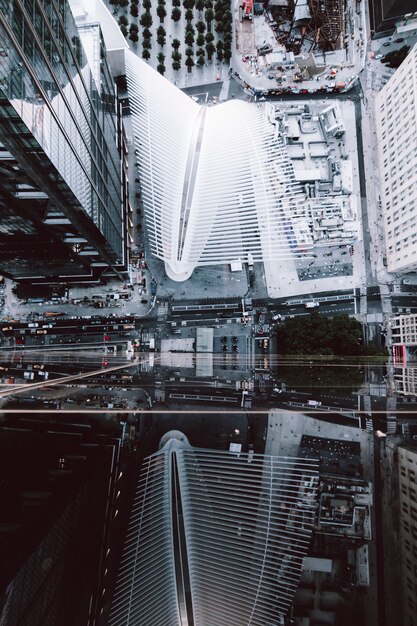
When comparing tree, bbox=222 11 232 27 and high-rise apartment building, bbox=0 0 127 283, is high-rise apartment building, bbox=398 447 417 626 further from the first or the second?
tree, bbox=222 11 232 27

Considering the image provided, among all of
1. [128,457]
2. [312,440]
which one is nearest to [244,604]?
[128,457]

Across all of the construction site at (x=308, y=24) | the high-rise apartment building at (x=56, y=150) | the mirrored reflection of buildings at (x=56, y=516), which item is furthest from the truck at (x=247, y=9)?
Answer: the mirrored reflection of buildings at (x=56, y=516)

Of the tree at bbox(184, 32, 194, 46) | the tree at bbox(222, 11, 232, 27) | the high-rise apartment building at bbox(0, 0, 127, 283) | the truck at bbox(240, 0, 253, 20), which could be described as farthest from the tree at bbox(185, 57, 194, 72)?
the high-rise apartment building at bbox(0, 0, 127, 283)

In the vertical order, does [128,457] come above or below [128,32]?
below

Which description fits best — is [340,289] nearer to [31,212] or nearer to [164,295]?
[164,295]

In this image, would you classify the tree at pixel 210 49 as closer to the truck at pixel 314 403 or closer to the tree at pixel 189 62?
the tree at pixel 189 62
